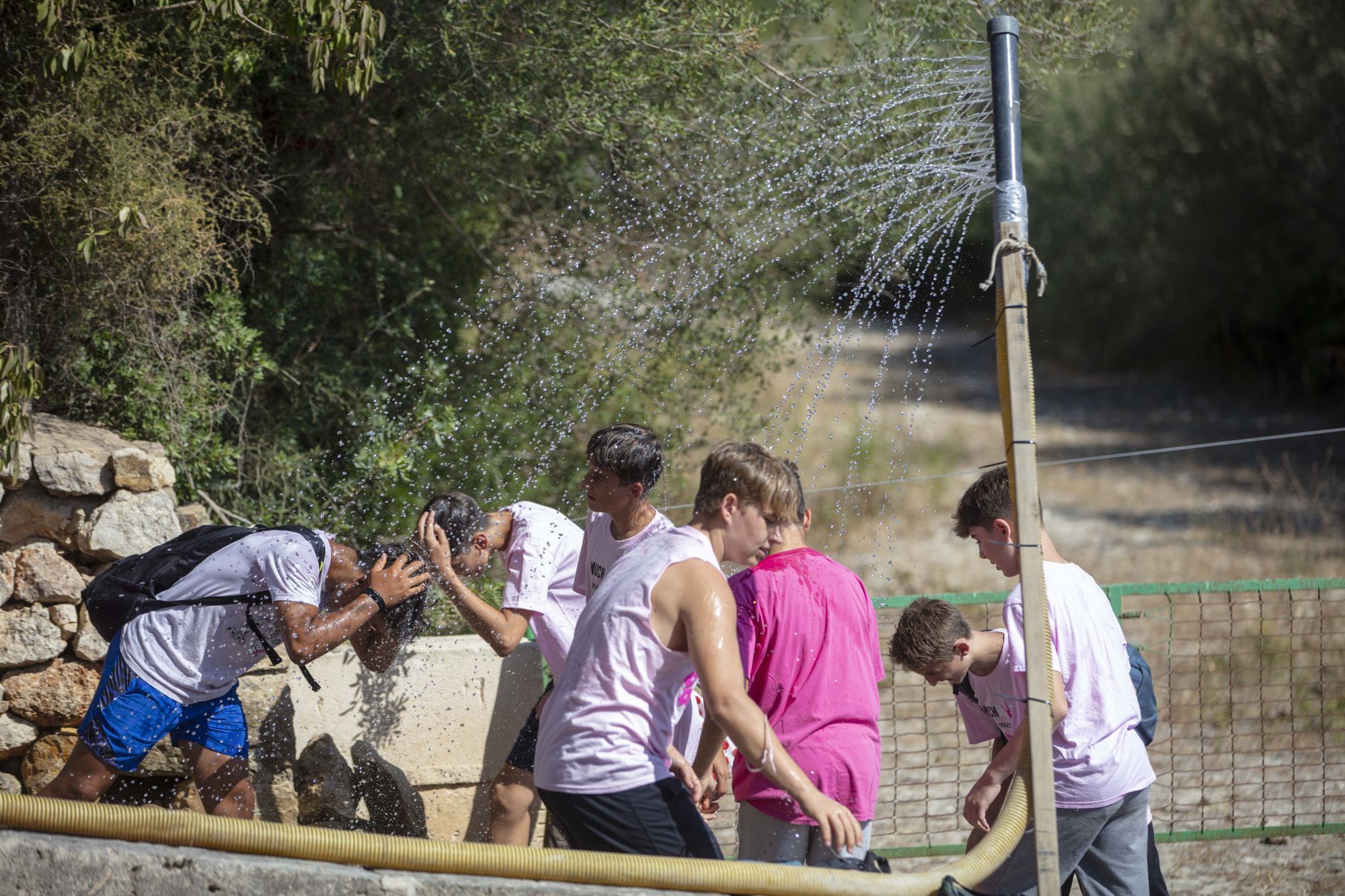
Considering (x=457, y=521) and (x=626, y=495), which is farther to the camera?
(x=457, y=521)

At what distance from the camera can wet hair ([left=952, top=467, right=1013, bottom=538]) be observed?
3.27 metres

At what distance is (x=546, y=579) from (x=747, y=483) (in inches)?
46.6

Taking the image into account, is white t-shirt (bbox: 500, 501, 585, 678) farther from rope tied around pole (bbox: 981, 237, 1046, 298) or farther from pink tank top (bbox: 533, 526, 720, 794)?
rope tied around pole (bbox: 981, 237, 1046, 298)

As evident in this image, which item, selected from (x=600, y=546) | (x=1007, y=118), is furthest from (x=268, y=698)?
(x=1007, y=118)

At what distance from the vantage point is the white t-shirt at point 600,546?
12.1 ft

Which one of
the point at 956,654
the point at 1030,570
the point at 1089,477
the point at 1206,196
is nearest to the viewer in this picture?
the point at 1030,570

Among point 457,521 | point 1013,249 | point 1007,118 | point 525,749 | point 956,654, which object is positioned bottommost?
point 525,749

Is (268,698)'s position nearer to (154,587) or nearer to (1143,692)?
(154,587)

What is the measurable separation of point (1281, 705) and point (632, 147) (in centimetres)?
523

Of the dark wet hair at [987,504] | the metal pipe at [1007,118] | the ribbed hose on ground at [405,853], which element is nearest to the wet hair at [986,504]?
the dark wet hair at [987,504]

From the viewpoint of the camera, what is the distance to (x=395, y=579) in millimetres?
3754

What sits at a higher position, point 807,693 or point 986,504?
point 986,504

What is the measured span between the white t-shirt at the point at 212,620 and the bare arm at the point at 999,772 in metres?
2.03

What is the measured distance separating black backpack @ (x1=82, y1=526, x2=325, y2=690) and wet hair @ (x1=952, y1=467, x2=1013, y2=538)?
6.45 ft
